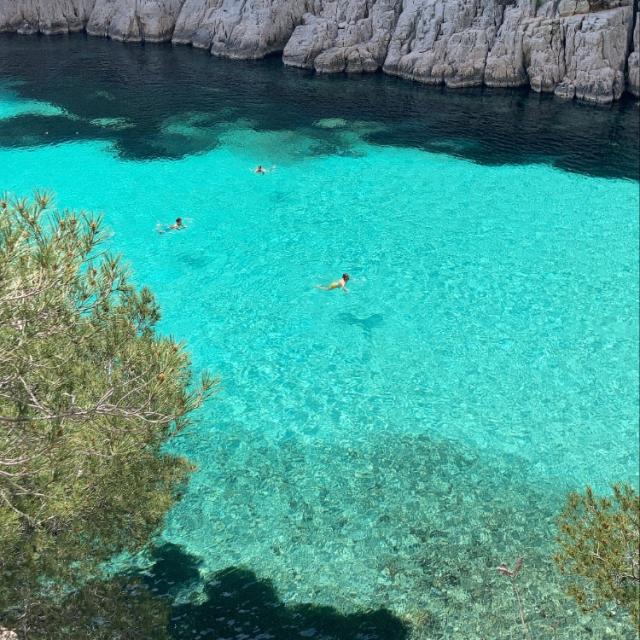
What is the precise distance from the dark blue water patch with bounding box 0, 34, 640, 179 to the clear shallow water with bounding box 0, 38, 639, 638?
6.7 inches

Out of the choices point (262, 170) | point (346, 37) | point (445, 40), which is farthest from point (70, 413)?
point (346, 37)

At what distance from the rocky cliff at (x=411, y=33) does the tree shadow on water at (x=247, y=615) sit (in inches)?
1229

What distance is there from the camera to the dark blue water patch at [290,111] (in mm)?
31734

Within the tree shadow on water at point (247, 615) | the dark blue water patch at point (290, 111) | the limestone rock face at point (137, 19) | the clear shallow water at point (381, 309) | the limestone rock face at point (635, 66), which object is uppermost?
the limestone rock face at point (137, 19)

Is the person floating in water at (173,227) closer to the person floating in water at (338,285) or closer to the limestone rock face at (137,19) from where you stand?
the person floating in water at (338,285)

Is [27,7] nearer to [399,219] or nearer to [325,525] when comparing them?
[399,219]

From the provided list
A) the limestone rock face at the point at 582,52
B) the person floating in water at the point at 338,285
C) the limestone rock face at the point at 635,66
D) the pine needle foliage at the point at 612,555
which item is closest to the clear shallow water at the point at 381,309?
the person floating in water at the point at 338,285

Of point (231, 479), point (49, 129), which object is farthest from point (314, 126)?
point (231, 479)

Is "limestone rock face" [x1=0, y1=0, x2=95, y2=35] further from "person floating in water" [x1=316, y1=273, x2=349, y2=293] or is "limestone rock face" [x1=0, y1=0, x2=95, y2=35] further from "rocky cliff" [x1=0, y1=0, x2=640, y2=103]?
"person floating in water" [x1=316, y1=273, x2=349, y2=293]

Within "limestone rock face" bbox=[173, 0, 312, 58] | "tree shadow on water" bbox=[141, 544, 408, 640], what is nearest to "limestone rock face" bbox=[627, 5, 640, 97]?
"limestone rock face" bbox=[173, 0, 312, 58]

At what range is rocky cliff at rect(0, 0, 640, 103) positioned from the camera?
34.6 meters

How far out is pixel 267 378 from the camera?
18422 millimetres

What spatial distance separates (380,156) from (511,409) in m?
17.4

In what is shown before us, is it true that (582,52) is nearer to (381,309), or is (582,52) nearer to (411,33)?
(411,33)
